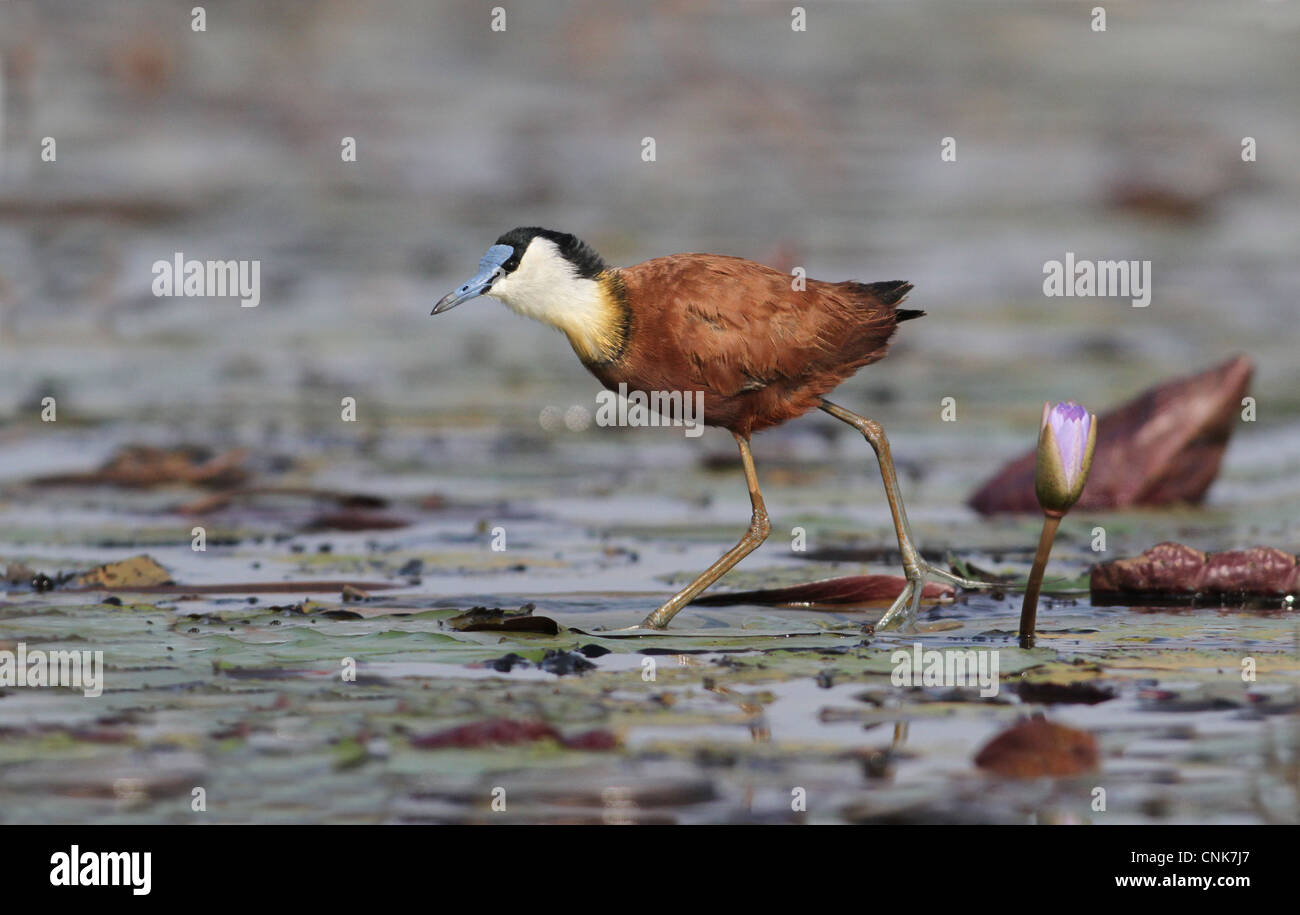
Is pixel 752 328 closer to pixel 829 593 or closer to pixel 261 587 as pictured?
pixel 829 593

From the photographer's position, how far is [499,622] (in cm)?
600

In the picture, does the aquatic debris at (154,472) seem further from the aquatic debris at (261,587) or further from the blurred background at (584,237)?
the aquatic debris at (261,587)

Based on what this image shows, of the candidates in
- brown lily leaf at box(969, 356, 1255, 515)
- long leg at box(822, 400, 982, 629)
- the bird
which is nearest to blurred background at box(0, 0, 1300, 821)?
brown lily leaf at box(969, 356, 1255, 515)

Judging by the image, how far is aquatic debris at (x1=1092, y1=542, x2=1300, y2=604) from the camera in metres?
6.59

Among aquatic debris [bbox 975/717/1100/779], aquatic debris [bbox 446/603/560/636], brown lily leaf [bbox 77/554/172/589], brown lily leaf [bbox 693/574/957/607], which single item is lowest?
aquatic debris [bbox 975/717/1100/779]

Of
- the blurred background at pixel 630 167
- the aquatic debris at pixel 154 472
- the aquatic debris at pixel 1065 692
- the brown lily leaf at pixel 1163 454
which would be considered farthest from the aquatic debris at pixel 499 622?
the blurred background at pixel 630 167

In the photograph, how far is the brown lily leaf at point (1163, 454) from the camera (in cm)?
897

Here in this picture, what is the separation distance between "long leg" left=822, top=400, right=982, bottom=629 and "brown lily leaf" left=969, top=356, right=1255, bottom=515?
195cm

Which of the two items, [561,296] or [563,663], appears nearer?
[563,663]

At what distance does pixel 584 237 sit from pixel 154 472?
6.20m

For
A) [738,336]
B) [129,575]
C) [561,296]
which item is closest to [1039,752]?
[738,336]

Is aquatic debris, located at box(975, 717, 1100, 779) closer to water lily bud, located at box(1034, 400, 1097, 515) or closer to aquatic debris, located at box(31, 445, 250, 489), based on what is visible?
water lily bud, located at box(1034, 400, 1097, 515)
